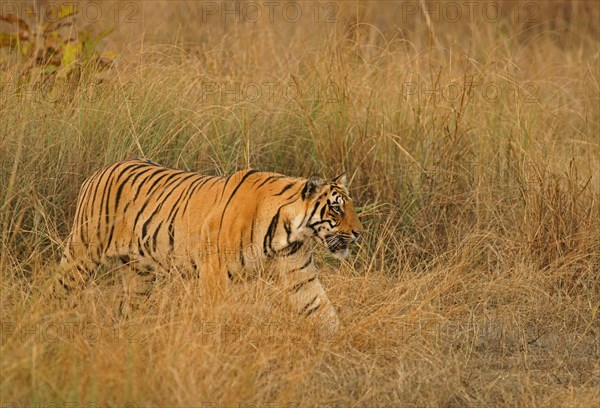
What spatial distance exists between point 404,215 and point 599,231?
3.24 feet

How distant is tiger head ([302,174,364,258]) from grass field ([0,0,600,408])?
0.31 metres

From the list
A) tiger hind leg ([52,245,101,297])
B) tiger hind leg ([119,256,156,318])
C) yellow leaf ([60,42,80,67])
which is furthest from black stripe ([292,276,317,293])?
yellow leaf ([60,42,80,67])

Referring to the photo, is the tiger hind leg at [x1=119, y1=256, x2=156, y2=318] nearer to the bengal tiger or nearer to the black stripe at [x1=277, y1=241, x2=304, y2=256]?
the bengal tiger

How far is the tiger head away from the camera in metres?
4.54

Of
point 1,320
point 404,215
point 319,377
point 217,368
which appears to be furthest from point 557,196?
point 1,320

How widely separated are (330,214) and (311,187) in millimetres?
135

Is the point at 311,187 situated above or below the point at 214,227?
above

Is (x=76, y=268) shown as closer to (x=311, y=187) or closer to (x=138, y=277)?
(x=138, y=277)

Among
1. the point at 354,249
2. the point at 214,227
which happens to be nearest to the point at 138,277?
the point at 214,227

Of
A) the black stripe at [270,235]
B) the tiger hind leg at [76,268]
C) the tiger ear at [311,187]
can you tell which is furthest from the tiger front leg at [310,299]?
the tiger hind leg at [76,268]

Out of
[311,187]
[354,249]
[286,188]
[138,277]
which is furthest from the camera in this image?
[354,249]

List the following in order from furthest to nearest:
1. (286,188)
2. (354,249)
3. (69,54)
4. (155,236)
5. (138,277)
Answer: (69,54)
(354,249)
(138,277)
(155,236)
(286,188)

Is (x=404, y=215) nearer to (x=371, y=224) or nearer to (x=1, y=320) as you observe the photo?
(x=371, y=224)

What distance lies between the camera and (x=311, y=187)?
453cm
